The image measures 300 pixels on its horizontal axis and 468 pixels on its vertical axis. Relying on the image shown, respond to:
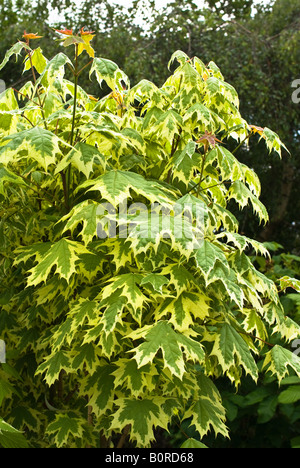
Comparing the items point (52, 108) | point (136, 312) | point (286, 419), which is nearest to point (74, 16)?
point (52, 108)

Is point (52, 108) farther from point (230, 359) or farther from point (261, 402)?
point (261, 402)

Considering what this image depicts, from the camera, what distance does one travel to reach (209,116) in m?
1.42

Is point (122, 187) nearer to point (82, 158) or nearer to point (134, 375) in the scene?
point (82, 158)

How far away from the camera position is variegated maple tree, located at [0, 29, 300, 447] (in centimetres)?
122

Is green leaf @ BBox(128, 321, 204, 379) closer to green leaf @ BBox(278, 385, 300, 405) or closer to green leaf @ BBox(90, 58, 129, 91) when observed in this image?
green leaf @ BBox(90, 58, 129, 91)

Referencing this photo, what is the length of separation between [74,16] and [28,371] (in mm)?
4844

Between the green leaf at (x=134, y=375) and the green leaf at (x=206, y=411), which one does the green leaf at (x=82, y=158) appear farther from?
the green leaf at (x=206, y=411)

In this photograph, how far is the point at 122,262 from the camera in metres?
1.28

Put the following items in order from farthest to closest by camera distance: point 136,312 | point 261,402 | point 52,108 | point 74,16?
1. point 74,16
2. point 261,402
3. point 52,108
4. point 136,312

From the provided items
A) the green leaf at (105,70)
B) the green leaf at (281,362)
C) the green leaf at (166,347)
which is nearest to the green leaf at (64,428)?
the green leaf at (166,347)

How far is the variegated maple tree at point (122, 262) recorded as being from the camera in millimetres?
1224

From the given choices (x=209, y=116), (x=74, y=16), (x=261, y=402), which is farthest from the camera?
(x=74, y=16)

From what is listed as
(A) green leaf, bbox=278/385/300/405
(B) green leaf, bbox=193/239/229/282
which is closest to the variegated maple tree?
(B) green leaf, bbox=193/239/229/282
